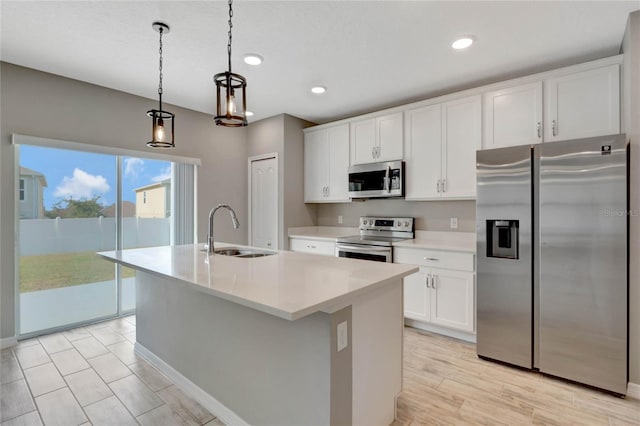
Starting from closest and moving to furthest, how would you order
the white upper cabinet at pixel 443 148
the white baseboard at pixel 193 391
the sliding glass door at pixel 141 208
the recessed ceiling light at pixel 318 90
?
the white baseboard at pixel 193 391 → the white upper cabinet at pixel 443 148 → the recessed ceiling light at pixel 318 90 → the sliding glass door at pixel 141 208

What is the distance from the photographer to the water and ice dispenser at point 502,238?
8.44 ft

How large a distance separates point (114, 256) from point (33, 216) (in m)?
1.53

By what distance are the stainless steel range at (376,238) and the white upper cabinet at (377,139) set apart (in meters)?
0.79

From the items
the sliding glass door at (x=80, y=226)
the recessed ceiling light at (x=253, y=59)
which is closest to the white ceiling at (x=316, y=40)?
the recessed ceiling light at (x=253, y=59)

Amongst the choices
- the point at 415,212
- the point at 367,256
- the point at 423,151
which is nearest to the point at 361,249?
the point at 367,256

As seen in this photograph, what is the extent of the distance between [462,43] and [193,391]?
3241 millimetres

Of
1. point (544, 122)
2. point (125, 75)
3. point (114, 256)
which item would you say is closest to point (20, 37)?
point (125, 75)

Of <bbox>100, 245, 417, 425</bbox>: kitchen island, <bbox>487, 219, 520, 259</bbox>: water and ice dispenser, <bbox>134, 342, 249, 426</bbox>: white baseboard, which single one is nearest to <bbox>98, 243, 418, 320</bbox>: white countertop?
<bbox>100, 245, 417, 425</bbox>: kitchen island

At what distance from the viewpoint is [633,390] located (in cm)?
214

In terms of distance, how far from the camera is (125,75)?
3068 mm

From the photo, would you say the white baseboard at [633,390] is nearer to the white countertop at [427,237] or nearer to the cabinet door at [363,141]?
the white countertop at [427,237]

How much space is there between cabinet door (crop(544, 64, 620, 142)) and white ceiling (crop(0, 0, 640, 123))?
0.76 ft

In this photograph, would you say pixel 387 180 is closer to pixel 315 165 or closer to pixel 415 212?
pixel 415 212

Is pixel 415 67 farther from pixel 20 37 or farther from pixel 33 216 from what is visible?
pixel 33 216
